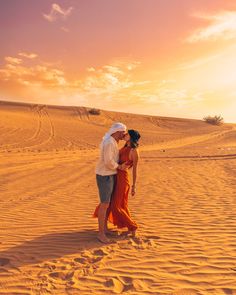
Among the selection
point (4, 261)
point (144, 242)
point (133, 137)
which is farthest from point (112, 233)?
point (4, 261)

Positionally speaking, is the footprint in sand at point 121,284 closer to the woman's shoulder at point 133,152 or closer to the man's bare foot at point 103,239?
the man's bare foot at point 103,239

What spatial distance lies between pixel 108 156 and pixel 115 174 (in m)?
0.48

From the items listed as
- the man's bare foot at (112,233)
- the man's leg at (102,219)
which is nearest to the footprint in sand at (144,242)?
the man's bare foot at (112,233)

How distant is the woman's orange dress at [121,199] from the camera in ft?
18.8

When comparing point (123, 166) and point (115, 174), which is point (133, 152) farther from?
point (115, 174)

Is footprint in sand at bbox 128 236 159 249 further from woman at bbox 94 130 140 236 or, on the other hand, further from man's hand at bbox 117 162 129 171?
man's hand at bbox 117 162 129 171

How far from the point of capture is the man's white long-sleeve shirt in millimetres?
5375

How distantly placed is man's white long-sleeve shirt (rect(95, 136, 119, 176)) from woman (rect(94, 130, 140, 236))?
215 mm

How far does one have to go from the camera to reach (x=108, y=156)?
17.7 ft

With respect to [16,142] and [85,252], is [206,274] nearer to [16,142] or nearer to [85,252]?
[85,252]

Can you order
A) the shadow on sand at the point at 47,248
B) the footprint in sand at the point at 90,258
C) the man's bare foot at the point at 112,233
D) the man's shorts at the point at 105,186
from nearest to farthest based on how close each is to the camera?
the footprint in sand at the point at 90,258
the shadow on sand at the point at 47,248
the man's shorts at the point at 105,186
the man's bare foot at the point at 112,233

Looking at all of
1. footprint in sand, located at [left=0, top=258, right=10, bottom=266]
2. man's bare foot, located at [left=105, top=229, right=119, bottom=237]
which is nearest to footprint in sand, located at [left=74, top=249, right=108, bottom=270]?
man's bare foot, located at [left=105, top=229, right=119, bottom=237]

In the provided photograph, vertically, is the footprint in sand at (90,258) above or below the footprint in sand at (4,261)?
above

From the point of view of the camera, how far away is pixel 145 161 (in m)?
15.9
